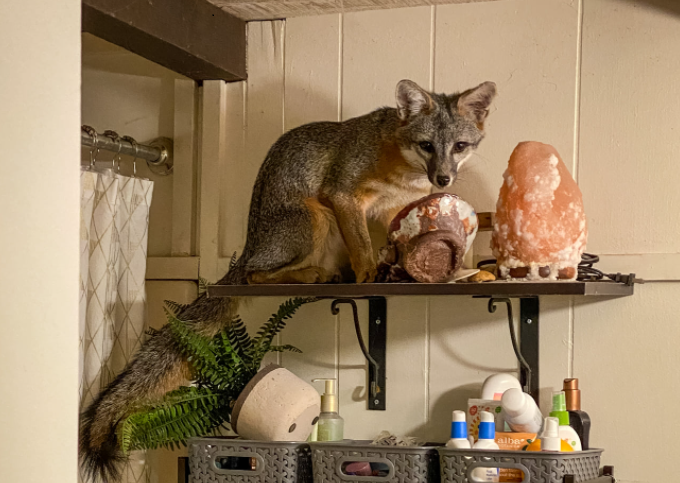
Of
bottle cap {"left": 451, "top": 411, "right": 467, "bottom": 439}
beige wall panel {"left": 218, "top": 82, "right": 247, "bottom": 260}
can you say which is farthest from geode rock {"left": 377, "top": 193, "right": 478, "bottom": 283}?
beige wall panel {"left": 218, "top": 82, "right": 247, "bottom": 260}

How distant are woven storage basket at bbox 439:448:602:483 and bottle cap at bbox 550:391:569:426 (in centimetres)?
7

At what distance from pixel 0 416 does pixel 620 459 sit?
3.66 ft

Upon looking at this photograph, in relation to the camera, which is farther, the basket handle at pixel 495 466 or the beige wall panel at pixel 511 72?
the beige wall panel at pixel 511 72

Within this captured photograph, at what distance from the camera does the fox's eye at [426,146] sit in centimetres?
138

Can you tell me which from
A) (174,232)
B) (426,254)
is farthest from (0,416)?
(174,232)

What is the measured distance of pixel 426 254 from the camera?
4.25ft

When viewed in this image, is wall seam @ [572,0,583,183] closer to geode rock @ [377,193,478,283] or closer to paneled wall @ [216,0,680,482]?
paneled wall @ [216,0,680,482]

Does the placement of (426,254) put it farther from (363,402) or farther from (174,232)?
(174,232)

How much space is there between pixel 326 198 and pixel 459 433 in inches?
19.1

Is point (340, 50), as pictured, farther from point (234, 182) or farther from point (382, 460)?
point (382, 460)

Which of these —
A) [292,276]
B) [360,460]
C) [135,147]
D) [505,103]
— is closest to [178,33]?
[135,147]

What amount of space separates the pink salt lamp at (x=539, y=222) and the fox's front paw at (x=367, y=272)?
0.72ft

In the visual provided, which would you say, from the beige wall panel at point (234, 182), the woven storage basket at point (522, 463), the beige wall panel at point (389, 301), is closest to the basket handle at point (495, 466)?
the woven storage basket at point (522, 463)

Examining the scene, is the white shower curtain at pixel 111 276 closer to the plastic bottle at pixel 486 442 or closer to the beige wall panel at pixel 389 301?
the beige wall panel at pixel 389 301
